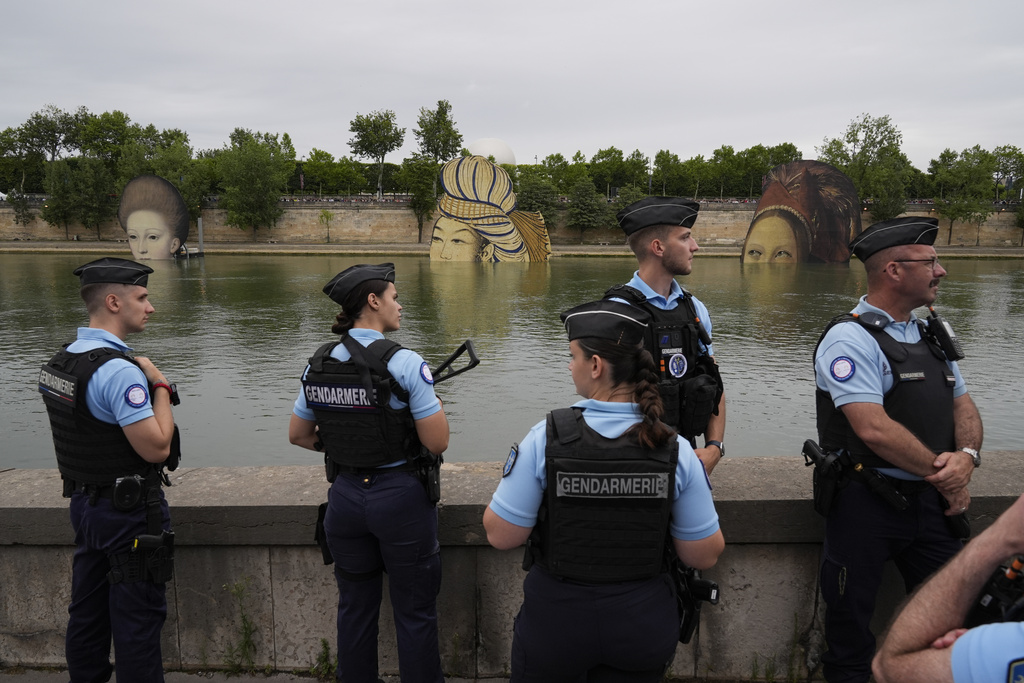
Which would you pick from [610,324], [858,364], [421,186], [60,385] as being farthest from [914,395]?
[421,186]

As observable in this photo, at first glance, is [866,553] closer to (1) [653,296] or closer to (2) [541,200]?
(1) [653,296]

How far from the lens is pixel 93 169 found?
187 feet

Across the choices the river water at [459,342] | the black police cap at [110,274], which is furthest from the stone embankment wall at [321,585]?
the river water at [459,342]

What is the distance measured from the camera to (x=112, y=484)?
269cm

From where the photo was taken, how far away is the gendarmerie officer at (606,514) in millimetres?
1964

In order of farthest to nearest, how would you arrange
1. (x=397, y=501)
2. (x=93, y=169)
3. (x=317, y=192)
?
(x=317, y=192) < (x=93, y=169) < (x=397, y=501)

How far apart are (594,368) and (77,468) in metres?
1.98

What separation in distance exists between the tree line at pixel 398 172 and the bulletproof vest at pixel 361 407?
5669 centimetres

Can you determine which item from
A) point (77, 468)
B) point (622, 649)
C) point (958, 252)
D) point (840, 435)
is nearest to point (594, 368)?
point (622, 649)

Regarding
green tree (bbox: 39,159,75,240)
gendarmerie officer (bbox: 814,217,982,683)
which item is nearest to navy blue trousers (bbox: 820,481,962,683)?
gendarmerie officer (bbox: 814,217,982,683)

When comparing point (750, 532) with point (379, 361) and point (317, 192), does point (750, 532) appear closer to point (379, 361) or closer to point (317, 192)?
point (379, 361)

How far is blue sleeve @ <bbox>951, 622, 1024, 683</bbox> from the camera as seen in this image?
118cm

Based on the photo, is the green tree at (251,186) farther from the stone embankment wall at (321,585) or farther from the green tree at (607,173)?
the stone embankment wall at (321,585)

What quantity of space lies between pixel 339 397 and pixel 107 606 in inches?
48.6
